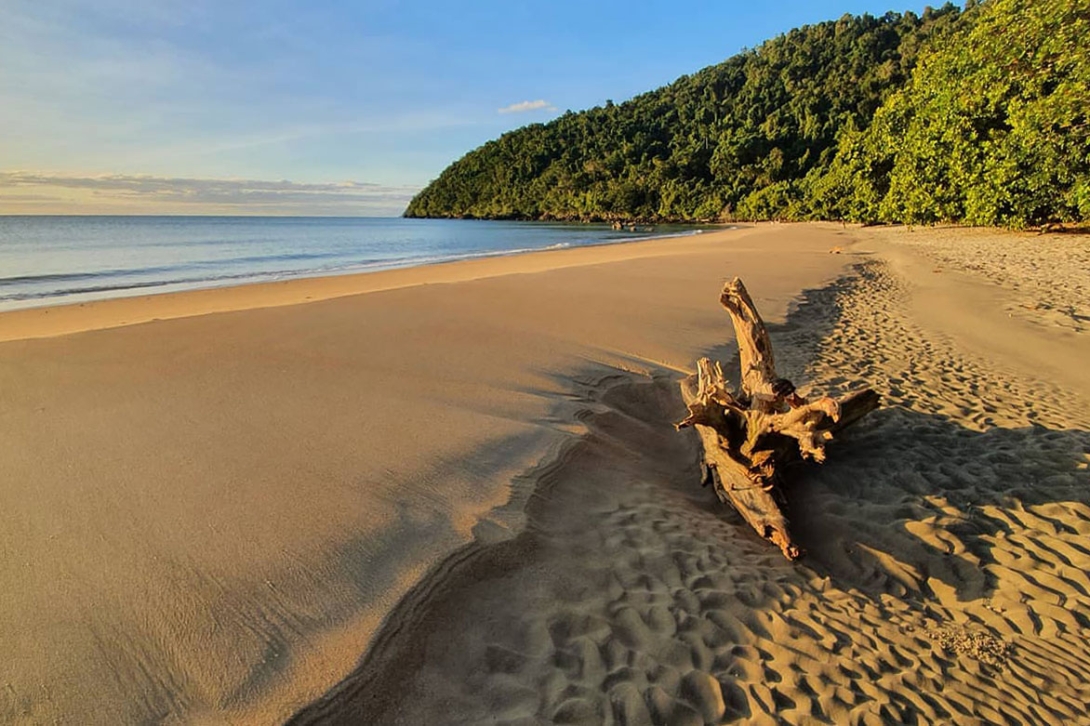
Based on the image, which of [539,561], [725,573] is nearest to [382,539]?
[539,561]

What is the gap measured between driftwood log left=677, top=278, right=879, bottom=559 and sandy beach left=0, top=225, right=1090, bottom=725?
211 mm

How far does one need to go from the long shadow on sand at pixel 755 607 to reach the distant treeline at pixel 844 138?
18136 mm

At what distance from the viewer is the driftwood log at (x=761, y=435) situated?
378 centimetres

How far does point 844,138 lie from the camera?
50156mm

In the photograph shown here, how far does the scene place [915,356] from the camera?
768 cm

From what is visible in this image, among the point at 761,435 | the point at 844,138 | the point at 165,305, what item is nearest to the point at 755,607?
the point at 761,435

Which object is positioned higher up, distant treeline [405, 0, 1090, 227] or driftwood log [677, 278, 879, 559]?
distant treeline [405, 0, 1090, 227]

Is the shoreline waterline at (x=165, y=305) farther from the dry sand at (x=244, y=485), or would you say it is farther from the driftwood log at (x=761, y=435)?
the driftwood log at (x=761, y=435)

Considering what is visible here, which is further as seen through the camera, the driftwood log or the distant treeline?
the distant treeline

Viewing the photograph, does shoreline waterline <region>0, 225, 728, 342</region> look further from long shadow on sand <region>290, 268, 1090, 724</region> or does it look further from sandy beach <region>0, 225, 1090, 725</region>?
long shadow on sand <region>290, 268, 1090, 724</region>

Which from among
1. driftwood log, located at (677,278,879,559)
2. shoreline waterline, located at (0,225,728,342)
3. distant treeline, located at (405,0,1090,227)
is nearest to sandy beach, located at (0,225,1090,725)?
driftwood log, located at (677,278,879,559)

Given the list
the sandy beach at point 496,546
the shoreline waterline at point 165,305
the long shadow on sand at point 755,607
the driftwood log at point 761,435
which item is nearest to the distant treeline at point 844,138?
the sandy beach at point 496,546

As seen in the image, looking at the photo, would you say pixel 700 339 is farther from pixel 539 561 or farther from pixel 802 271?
pixel 802 271

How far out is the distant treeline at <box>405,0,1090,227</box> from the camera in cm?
1830
